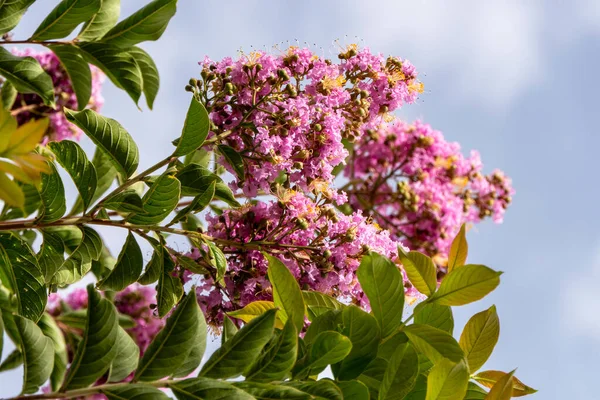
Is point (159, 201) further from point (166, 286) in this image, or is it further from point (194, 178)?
point (166, 286)

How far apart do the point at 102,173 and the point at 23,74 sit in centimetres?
85

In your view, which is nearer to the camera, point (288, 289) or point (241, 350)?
point (241, 350)

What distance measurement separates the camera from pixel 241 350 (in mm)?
948

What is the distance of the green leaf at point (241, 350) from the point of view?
37.0 inches

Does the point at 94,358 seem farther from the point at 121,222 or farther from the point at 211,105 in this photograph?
the point at 211,105

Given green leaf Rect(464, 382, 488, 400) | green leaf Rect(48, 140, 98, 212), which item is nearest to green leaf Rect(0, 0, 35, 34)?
green leaf Rect(48, 140, 98, 212)

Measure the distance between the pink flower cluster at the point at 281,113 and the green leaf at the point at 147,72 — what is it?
0.21 meters

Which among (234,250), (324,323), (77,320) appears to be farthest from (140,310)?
(324,323)

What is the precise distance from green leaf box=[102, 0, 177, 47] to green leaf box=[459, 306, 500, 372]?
0.93m

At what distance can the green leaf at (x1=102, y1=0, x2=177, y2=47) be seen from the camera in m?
1.51

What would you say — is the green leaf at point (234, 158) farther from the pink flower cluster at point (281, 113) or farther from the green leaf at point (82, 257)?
the green leaf at point (82, 257)

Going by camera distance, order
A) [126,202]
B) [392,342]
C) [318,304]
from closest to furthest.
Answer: [392,342] < [318,304] < [126,202]

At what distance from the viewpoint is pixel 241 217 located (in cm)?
181

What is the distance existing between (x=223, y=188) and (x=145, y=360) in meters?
0.71
